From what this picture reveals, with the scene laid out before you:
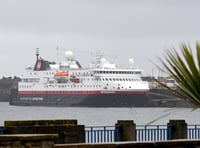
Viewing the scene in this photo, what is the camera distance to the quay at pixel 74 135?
548 inches

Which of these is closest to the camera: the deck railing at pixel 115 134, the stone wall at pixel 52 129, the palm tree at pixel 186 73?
the palm tree at pixel 186 73

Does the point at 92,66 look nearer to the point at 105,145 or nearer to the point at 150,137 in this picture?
the point at 150,137

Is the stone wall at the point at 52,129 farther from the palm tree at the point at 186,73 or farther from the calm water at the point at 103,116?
the calm water at the point at 103,116

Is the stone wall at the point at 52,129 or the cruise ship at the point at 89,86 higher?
the cruise ship at the point at 89,86

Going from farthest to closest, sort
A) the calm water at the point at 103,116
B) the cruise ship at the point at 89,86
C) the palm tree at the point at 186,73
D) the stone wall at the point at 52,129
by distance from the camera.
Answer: the cruise ship at the point at 89,86 → the calm water at the point at 103,116 → the stone wall at the point at 52,129 → the palm tree at the point at 186,73

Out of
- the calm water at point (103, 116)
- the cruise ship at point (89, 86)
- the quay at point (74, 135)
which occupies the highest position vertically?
the cruise ship at point (89, 86)

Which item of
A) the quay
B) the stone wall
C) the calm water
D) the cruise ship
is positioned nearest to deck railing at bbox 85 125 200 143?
the quay

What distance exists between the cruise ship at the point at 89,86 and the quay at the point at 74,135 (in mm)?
110298

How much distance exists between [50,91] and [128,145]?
12760 cm

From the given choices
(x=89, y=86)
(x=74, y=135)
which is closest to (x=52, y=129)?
(x=74, y=135)

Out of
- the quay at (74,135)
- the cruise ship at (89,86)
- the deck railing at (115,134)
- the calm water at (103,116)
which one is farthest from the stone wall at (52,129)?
the cruise ship at (89,86)

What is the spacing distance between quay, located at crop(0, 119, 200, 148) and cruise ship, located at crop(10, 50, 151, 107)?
362 feet

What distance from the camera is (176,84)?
11.7m

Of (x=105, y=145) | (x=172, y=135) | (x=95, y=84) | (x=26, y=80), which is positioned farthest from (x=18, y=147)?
(x=26, y=80)
